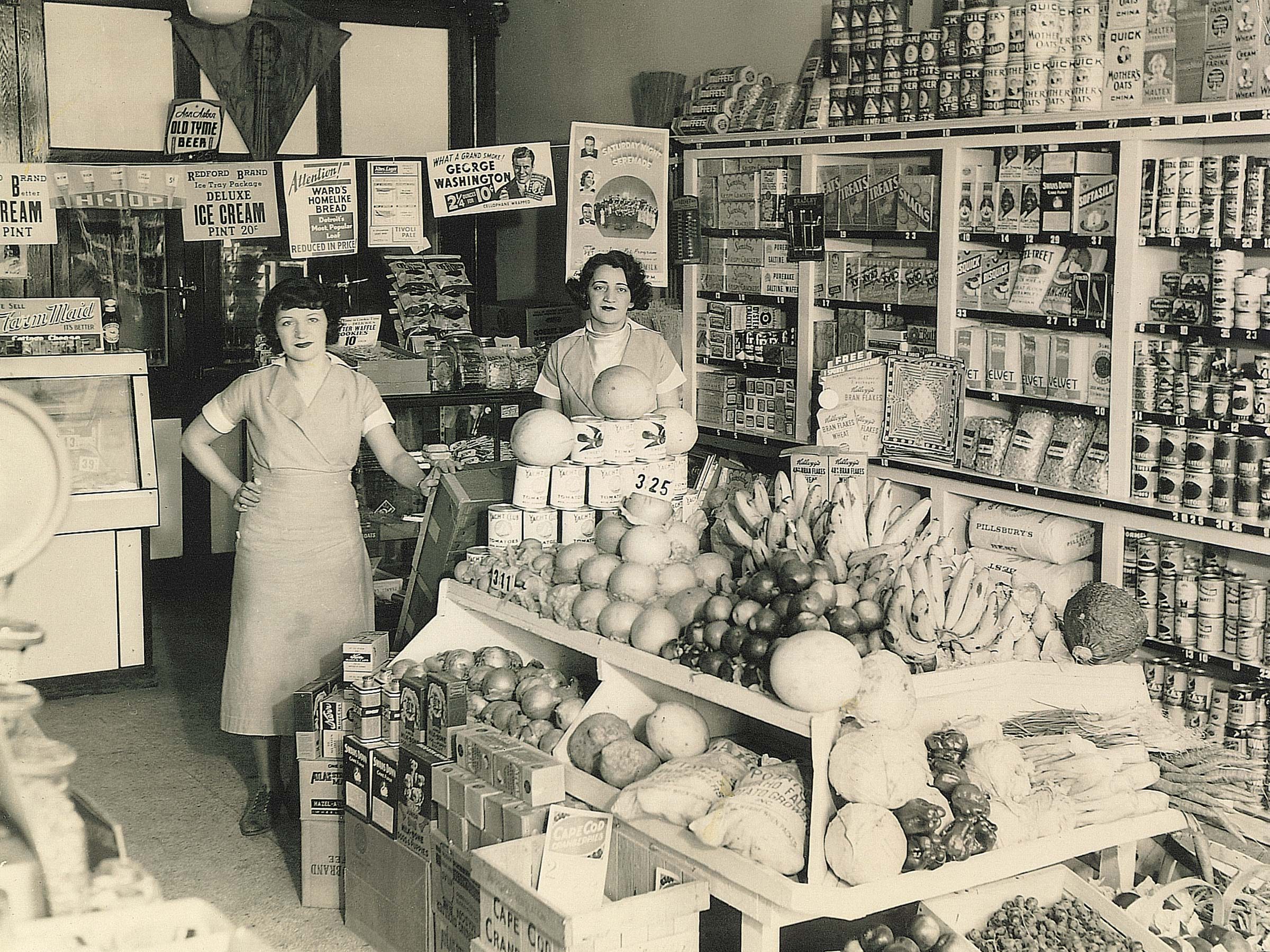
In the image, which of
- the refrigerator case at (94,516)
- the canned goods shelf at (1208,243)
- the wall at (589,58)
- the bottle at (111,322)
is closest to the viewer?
the canned goods shelf at (1208,243)

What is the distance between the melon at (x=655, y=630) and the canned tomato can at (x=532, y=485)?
0.72 meters

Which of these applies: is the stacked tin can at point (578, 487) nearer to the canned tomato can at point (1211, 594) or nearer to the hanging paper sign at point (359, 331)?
the canned tomato can at point (1211, 594)

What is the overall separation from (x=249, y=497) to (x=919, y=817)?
2593 millimetres

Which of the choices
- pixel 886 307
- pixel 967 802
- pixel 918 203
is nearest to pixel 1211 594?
pixel 886 307

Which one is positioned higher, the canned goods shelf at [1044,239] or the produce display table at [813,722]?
the canned goods shelf at [1044,239]

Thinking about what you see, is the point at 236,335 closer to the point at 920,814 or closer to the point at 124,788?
the point at 124,788

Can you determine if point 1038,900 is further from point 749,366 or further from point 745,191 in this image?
point 745,191

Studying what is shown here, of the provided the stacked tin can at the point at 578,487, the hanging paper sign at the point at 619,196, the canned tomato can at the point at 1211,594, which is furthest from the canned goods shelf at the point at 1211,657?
the hanging paper sign at the point at 619,196

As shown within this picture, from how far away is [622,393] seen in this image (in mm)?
4090

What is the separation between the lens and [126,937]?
4.44 ft

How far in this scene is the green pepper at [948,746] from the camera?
10.1 ft

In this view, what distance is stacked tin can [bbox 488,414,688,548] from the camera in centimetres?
404

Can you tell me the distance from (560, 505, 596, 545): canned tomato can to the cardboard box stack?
314cm

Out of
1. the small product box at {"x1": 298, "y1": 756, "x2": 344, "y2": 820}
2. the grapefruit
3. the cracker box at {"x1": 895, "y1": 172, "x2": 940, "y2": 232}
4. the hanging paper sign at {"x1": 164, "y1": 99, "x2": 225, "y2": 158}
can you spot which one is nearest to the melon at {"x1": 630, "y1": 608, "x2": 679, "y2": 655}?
the grapefruit
